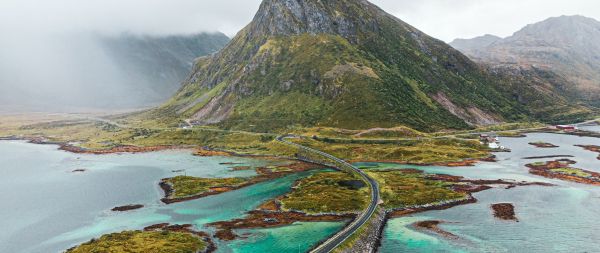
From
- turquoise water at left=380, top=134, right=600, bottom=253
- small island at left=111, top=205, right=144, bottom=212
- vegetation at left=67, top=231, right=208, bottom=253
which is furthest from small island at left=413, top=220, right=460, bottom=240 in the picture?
small island at left=111, top=205, right=144, bottom=212

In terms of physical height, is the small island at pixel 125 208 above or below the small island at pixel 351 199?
below

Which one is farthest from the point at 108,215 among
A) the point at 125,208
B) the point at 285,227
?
the point at 285,227

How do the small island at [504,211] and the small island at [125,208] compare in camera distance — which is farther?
the small island at [125,208]

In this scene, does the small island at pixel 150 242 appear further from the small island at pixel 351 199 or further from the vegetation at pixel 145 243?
the small island at pixel 351 199

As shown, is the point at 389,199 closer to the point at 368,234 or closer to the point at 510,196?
the point at 368,234

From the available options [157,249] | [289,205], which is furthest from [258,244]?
[289,205]

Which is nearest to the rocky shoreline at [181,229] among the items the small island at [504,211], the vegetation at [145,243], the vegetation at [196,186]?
the vegetation at [145,243]

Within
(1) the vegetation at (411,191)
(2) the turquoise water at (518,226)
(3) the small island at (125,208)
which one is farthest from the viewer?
(3) the small island at (125,208)
